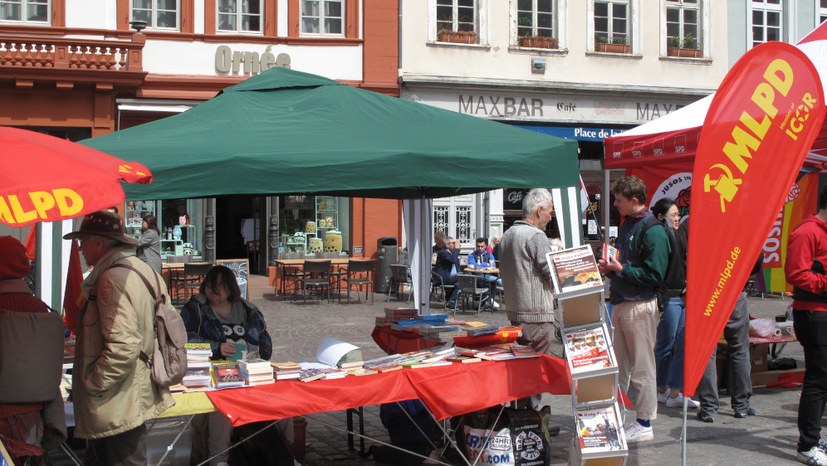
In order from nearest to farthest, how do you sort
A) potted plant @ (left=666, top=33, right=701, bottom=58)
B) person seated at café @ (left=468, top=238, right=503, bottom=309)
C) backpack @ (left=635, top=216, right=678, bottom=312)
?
backpack @ (left=635, top=216, right=678, bottom=312) < person seated at café @ (left=468, top=238, right=503, bottom=309) < potted plant @ (left=666, top=33, right=701, bottom=58)

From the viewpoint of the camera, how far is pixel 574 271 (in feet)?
17.4

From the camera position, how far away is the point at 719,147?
4766 millimetres

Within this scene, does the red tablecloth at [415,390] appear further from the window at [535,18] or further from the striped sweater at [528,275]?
the window at [535,18]

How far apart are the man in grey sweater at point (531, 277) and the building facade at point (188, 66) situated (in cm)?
1224

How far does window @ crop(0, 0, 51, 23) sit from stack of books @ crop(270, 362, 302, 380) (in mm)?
15076

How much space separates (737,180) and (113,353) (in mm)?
3333


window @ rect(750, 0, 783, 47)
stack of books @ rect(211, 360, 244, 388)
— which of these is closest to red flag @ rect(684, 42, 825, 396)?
stack of books @ rect(211, 360, 244, 388)

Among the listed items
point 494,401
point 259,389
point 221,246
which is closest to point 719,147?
point 494,401

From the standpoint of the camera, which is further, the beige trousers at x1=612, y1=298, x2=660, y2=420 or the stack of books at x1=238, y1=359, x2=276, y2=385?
the beige trousers at x1=612, y1=298, x2=660, y2=420

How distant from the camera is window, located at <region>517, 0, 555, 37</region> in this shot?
20.3 m

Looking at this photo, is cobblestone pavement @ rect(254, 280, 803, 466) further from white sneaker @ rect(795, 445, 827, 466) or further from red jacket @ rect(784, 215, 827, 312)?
red jacket @ rect(784, 215, 827, 312)

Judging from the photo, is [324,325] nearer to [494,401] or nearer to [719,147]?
[494,401]

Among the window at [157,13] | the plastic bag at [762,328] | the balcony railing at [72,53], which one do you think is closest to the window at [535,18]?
the window at [157,13]

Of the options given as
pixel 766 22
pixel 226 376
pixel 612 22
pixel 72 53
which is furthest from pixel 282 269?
pixel 766 22
